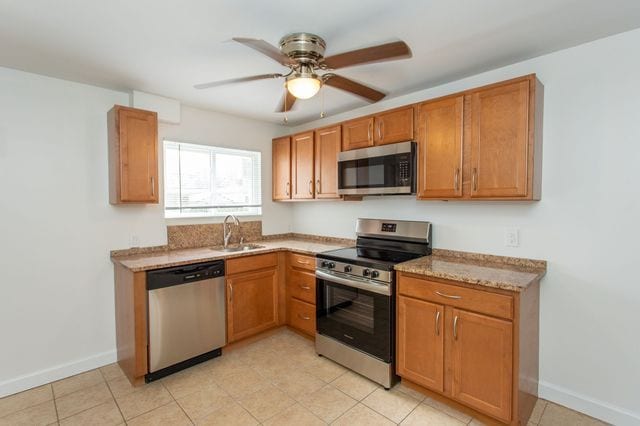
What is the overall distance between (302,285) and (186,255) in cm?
117

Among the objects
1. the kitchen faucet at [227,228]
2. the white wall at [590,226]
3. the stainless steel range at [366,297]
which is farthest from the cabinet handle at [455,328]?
the kitchen faucet at [227,228]

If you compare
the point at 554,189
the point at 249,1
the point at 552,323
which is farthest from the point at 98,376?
the point at 554,189

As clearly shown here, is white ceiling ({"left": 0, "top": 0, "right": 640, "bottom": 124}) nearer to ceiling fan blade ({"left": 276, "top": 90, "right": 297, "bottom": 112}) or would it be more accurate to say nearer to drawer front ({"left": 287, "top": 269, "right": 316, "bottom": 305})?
ceiling fan blade ({"left": 276, "top": 90, "right": 297, "bottom": 112})

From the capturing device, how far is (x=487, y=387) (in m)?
1.98

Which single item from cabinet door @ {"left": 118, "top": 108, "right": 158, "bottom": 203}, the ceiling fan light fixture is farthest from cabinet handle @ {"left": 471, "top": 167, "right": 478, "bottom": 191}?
cabinet door @ {"left": 118, "top": 108, "right": 158, "bottom": 203}

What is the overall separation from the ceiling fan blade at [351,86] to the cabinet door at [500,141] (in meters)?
0.75

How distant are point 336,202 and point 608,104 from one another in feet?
8.09

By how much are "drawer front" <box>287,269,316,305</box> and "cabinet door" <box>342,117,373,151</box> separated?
1.36 m

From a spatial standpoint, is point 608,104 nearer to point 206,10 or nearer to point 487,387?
point 487,387

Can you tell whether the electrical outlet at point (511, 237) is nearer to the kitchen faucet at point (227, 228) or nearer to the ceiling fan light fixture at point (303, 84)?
the ceiling fan light fixture at point (303, 84)

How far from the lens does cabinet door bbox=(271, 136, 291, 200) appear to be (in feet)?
12.7

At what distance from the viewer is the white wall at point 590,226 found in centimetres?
198

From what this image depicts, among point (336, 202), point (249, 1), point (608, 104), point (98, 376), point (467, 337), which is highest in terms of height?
point (249, 1)

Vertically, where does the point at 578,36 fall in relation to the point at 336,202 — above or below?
above
